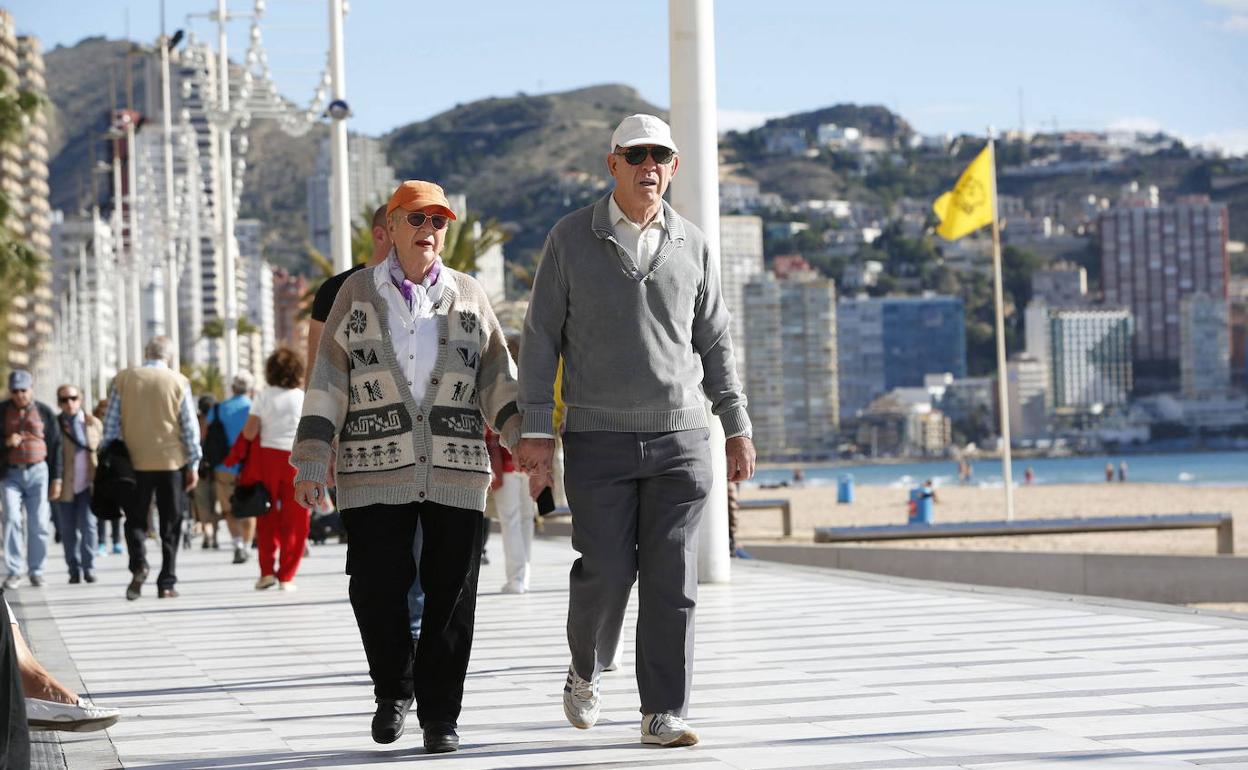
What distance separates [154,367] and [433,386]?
815 cm

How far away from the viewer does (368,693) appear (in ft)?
26.0

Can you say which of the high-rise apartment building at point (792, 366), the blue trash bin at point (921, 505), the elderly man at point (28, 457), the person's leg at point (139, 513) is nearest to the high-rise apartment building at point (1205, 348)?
the high-rise apartment building at point (792, 366)

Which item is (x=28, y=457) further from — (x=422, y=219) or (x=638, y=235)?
(x=638, y=235)

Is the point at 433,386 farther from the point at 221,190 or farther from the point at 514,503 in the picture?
the point at 221,190

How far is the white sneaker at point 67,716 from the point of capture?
19.0 feet

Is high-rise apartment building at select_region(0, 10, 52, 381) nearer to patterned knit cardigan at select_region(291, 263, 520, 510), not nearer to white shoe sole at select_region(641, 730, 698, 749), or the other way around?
patterned knit cardigan at select_region(291, 263, 520, 510)

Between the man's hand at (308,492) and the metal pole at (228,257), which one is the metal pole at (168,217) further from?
the man's hand at (308,492)

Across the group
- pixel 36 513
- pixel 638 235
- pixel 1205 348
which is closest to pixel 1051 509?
pixel 36 513

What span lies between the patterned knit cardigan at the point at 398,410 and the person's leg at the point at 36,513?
972 cm

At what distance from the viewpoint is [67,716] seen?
5.87 metres

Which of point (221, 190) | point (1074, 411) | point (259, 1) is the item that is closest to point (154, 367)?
point (259, 1)

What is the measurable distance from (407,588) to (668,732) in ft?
3.18

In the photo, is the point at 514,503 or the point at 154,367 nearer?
the point at 514,503

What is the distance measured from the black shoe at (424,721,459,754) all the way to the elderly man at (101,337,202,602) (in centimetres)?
788
